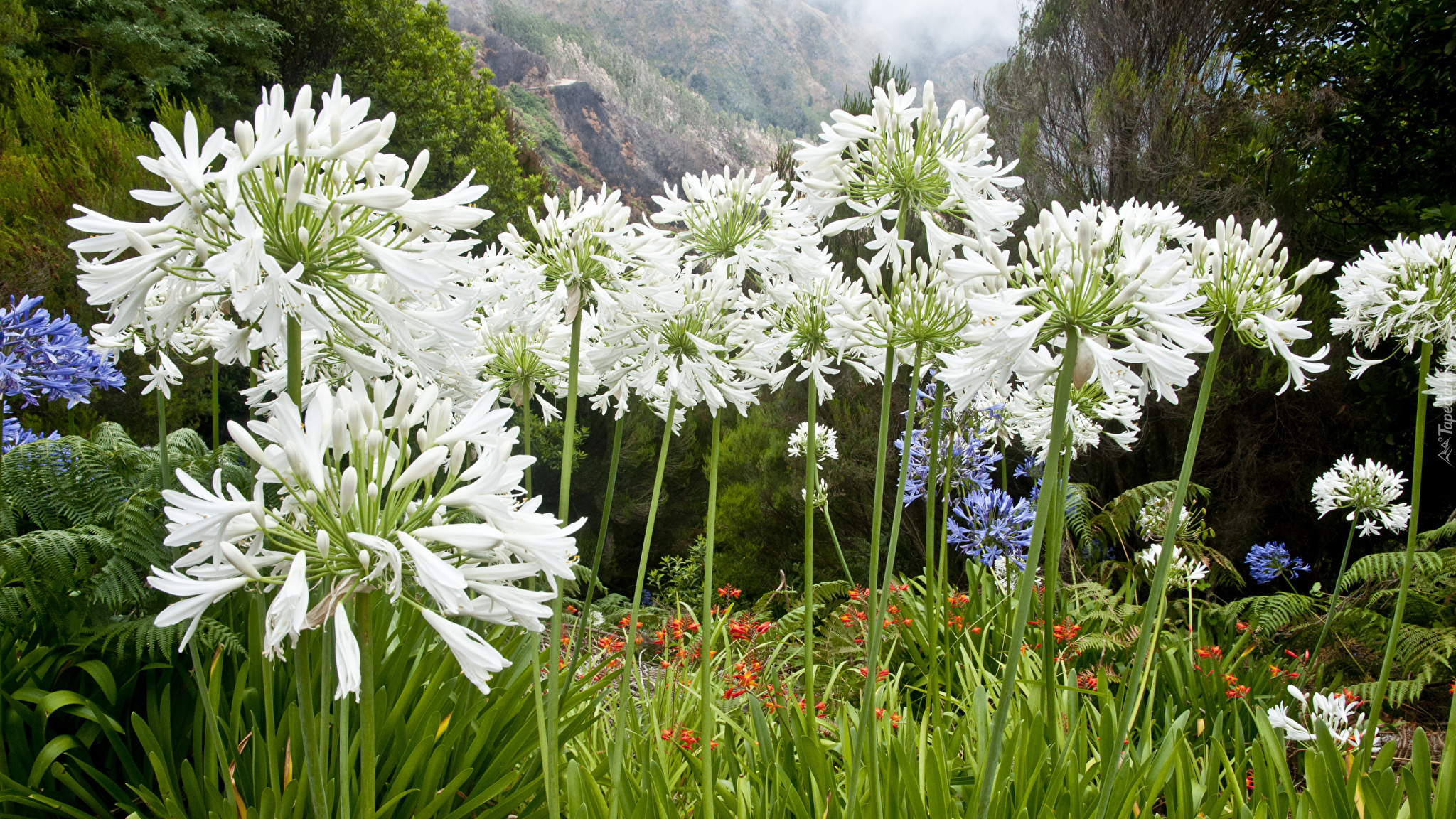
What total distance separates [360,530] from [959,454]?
4121 mm

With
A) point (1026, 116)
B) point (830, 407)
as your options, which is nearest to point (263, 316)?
point (830, 407)

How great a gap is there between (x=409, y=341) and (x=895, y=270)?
133 cm

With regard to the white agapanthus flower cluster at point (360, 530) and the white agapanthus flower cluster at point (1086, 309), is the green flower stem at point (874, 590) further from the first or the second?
the white agapanthus flower cluster at point (360, 530)

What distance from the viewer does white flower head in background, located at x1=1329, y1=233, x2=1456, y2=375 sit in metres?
2.59

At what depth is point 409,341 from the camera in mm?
1457

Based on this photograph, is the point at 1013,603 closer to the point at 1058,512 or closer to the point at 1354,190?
the point at 1058,512

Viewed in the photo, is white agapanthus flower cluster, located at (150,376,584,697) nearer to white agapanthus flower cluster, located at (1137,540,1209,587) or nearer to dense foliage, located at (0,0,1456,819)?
dense foliage, located at (0,0,1456,819)

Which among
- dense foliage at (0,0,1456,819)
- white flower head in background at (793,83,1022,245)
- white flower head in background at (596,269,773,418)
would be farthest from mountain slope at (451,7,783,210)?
white flower head in background at (793,83,1022,245)

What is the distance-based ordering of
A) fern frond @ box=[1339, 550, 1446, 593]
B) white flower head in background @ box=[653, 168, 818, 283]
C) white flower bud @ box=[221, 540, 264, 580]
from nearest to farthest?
white flower bud @ box=[221, 540, 264, 580] < white flower head in background @ box=[653, 168, 818, 283] < fern frond @ box=[1339, 550, 1446, 593]

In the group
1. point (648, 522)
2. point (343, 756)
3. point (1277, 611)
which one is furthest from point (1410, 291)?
point (343, 756)

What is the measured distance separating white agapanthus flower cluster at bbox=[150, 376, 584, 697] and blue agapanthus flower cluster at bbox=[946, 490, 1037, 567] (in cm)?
367

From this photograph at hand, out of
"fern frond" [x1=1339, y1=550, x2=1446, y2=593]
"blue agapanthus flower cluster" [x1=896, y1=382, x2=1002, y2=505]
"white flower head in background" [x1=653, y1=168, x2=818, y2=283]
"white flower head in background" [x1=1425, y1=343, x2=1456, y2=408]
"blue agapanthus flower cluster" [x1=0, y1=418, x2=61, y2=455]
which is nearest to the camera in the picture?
"white flower head in background" [x1=653, y1=168, x2=818, y2=283]

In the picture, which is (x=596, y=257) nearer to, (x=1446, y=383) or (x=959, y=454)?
(x=1446, y=383)

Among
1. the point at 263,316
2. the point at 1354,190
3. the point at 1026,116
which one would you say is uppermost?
the point at 1026,116
